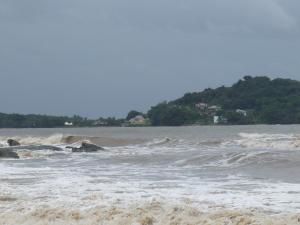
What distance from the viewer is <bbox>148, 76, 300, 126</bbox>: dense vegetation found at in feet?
328

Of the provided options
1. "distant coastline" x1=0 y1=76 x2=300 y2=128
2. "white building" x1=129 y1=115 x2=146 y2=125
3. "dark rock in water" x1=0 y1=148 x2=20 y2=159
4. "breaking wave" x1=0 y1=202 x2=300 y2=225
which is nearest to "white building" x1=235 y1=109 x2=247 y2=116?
"distant coastline" x1=0 y1=76 x2=300 y2=128

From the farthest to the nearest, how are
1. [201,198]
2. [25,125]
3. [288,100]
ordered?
[25,125] < [288,100] < [201,198]

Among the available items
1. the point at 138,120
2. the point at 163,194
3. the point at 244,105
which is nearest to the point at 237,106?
the point at 244,105

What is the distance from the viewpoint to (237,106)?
106562 millimetres

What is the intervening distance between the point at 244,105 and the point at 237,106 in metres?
1.27

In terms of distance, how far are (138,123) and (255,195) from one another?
342ft

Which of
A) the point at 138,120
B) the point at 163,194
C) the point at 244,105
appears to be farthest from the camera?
the point at 138,120

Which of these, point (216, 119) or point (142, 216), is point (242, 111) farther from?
point (142, 216)

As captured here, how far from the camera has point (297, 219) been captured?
30.6ft

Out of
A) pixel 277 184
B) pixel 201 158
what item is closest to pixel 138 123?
pixel 201 158

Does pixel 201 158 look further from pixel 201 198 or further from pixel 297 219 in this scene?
pixel 297 219

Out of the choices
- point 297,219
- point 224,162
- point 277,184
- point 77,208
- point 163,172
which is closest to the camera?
point 297,219

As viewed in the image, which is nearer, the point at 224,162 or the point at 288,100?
the point at 224,162

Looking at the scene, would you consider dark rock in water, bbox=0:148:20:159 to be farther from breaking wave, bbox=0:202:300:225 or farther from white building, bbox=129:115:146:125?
white building, bbox=129:115:146:125
